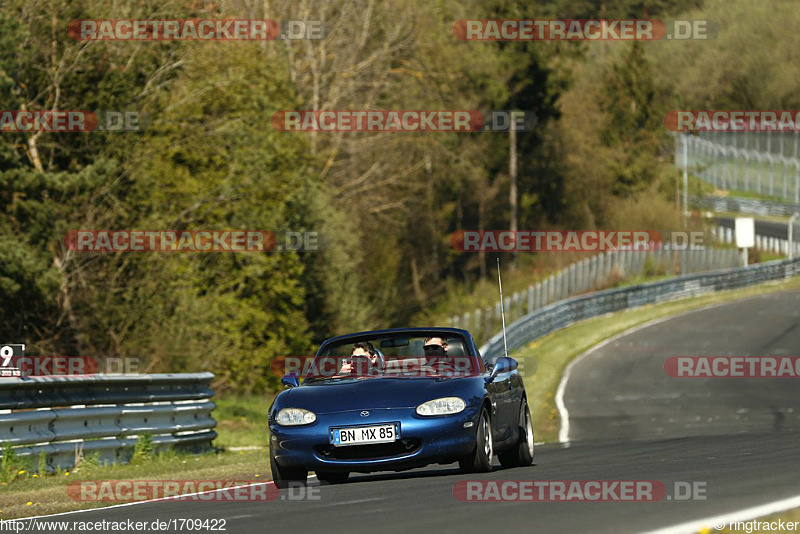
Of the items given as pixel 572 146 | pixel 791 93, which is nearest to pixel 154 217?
pixel 572 146

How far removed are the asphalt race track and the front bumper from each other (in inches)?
7.7

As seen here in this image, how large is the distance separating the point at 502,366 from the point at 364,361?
4.08ft

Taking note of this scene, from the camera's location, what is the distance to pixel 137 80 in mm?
36281

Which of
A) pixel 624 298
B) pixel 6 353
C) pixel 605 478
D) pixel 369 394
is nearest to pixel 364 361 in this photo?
pixel 369 394

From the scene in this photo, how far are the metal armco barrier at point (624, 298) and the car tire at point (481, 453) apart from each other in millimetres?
19188

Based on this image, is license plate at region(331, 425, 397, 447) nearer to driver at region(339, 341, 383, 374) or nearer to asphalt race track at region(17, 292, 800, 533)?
asphalt race track at region(17, 292, 800, 533)

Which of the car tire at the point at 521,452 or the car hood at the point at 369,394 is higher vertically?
the car hood at the point at 369,394

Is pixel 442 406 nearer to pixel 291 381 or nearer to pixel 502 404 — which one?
pixel 502 404

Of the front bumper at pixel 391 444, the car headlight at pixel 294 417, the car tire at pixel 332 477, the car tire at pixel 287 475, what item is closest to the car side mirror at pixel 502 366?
the front bumper at pixel 391 444

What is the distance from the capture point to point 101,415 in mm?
15609

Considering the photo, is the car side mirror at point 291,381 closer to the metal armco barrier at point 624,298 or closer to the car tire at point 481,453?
the car tire at point 481,453

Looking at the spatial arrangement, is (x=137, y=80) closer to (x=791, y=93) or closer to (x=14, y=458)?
(x=14, y=458)

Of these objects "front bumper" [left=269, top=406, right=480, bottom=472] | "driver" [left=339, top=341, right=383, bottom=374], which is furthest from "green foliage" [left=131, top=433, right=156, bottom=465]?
"front bumper" [left=269, top=406, right=480, bottom=472]

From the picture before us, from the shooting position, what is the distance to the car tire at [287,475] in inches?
472
